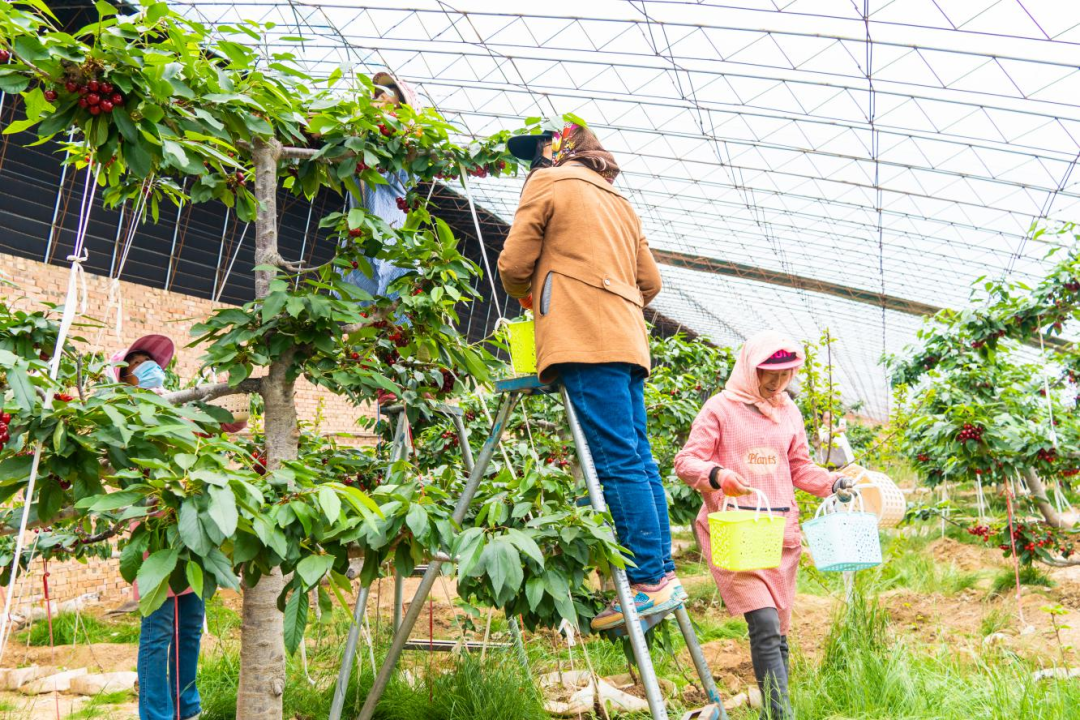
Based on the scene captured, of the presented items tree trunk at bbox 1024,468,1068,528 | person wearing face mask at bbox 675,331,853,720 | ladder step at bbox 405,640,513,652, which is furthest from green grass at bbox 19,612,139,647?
tree trunk at bbox 1024,468,1068,528

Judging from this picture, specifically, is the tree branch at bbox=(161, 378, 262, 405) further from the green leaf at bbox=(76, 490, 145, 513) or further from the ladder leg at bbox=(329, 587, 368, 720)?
the green leaf at bbox=(76, 490, 145, 513)

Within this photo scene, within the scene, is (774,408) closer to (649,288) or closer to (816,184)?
(649,288)

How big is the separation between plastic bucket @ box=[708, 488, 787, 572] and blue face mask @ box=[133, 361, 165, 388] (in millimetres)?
1661

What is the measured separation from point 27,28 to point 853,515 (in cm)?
203

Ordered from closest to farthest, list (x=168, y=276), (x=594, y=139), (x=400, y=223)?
(x=594, y=139) → (x=400, y=223) → (x=168, y=276)

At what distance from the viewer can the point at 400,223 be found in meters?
2.30

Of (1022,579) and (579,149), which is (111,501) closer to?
(579,149)

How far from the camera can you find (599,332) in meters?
1.76

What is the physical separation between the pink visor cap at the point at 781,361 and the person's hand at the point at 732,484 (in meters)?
0.39

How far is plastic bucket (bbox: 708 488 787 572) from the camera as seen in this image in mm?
1828

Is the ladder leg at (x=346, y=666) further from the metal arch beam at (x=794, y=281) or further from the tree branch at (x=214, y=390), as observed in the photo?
the metal arch beam at (x=794, y=281)

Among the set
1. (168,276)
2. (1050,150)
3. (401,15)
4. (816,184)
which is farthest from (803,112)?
(168,276)

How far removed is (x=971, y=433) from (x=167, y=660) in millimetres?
3487

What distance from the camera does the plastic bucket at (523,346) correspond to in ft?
6.64
